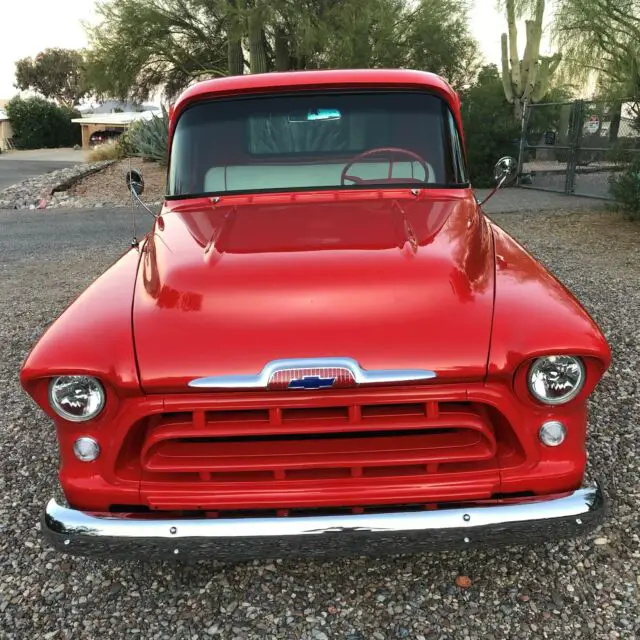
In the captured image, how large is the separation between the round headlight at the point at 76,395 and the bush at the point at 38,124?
144ft

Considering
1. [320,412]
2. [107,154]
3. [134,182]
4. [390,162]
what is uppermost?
[390,162]

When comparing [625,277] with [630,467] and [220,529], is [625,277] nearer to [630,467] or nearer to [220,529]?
[630,467]

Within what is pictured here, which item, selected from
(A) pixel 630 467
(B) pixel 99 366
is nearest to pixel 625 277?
(A) pixel 630 467

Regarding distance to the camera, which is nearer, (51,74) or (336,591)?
(336,591)

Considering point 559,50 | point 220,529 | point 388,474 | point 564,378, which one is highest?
point 559,50

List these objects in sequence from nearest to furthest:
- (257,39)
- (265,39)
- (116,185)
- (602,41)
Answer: (602,41) < (116,185) < (257,39) < (265,39)

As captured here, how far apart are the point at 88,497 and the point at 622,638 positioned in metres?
1.81

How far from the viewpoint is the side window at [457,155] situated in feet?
10.7

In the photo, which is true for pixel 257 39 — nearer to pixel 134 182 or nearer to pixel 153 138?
pixel 153 138

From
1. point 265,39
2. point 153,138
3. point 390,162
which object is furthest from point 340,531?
point 265,39

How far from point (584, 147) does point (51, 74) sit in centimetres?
6018

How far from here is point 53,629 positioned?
227 centimetres

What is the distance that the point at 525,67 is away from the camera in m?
18.3

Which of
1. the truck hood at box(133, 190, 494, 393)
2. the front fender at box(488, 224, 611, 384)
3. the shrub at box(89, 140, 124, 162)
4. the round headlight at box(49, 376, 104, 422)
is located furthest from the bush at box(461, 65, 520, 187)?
the round headlight at box(49, 376, 104, 422)
